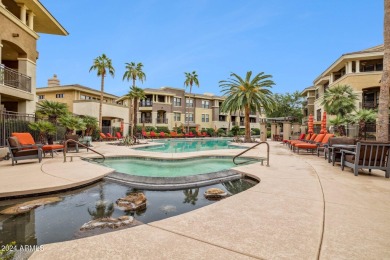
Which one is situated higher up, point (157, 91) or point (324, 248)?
point (157, 91)

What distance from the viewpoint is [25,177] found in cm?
570

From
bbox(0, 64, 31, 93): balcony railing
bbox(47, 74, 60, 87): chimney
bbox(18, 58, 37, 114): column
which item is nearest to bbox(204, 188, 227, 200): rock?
bbox(0, 64, 31, 93): balcony railing

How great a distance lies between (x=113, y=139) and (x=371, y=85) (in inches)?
1149

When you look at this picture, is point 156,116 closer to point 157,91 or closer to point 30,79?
point 157,91

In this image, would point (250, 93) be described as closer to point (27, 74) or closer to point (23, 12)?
point (27, 74)

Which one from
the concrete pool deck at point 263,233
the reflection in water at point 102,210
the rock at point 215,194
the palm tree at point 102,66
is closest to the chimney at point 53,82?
the palm tree at point 102,66

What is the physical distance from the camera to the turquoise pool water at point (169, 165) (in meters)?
8.27

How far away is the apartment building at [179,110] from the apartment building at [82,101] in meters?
6.25

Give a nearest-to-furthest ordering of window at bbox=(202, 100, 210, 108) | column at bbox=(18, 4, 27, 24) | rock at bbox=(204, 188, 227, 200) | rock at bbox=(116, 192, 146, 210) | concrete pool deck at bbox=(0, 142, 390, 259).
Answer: concrete pool deck at bbox=(0, 142, 390, 259) < rock at bbox=(116, 192, 146, 210) < rock at bbox=(204, 188, 227, 200) < column at bbox=(18, 4, 27, 24) < window at bbox=(202, 100, 210, 108)

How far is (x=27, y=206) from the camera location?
4094 mm

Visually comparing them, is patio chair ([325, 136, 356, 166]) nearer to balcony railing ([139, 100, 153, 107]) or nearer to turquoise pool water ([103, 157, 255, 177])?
turquoise pool water ([103, 157, 255, 177])

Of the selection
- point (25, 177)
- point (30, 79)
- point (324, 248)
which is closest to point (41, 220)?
point (25, 177)

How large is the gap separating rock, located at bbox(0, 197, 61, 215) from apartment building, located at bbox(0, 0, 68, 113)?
37.0 feet

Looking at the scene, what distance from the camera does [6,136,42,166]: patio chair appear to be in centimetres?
787
